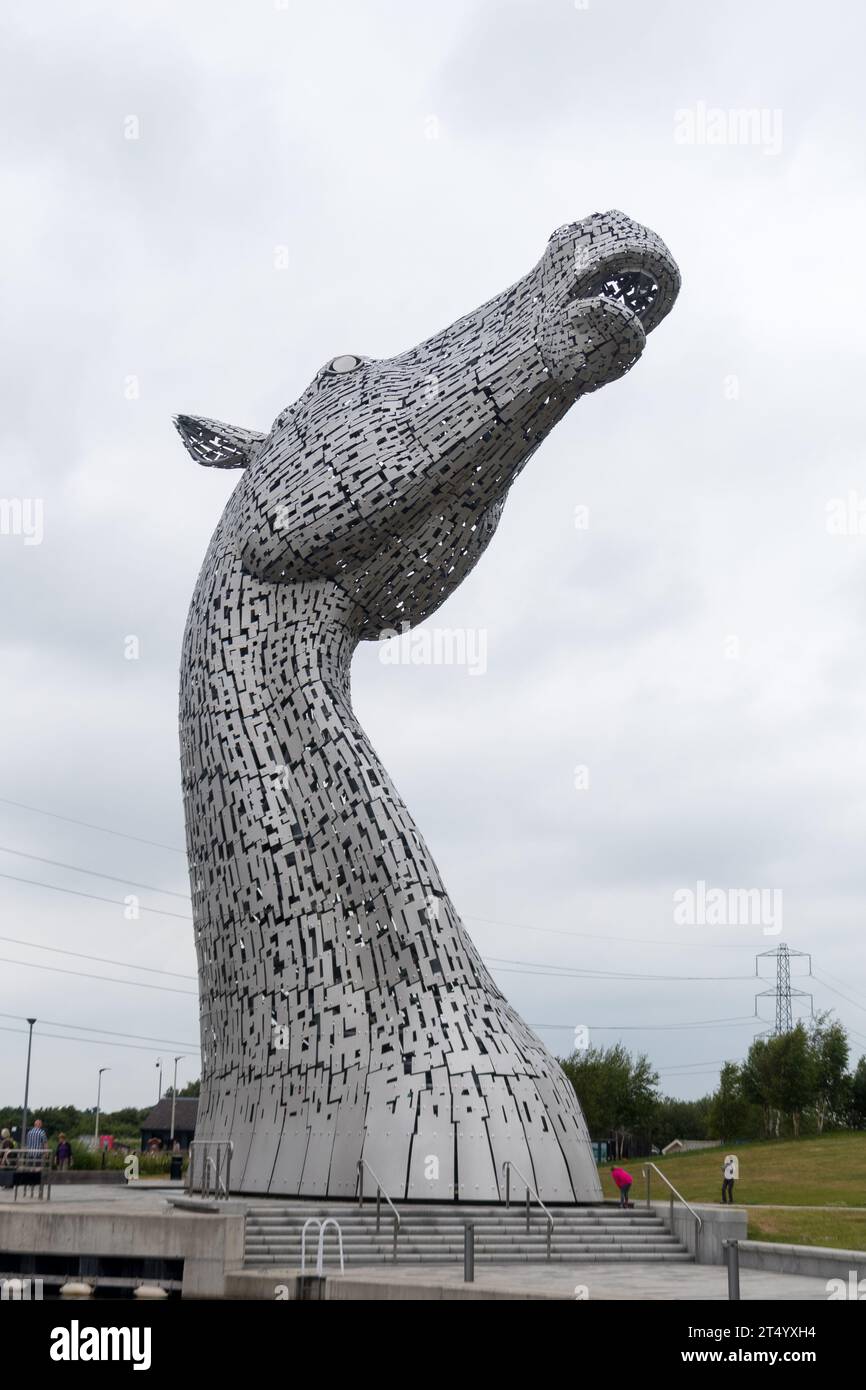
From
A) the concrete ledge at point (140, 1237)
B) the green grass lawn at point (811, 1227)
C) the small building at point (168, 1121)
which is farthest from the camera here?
the small building at point (168, 1121)

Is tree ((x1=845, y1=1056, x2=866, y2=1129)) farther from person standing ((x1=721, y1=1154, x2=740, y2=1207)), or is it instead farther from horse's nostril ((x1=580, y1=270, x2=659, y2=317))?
horse's nostril ((x1=580, y1=270, x2=659, y2=317))

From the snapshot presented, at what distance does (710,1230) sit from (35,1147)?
35.2ft

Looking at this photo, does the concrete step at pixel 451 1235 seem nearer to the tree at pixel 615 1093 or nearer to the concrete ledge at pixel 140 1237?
the concrete ledge at pixel 140 1237

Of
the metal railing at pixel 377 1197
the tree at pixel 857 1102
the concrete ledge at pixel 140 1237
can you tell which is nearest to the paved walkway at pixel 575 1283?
the metal railing at pixel 377 1197

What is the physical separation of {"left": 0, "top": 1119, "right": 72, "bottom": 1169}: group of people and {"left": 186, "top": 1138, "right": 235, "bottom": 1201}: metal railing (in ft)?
5.91

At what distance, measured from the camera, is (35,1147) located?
20750 mm

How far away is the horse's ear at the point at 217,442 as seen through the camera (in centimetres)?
1978

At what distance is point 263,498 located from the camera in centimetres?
1761

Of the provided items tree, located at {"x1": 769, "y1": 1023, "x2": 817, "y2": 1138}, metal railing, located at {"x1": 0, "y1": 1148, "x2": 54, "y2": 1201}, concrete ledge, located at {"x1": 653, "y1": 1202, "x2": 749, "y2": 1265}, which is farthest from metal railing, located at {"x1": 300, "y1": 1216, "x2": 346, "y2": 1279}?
tree, located at {"x1": 769, "y1": 1023, "x2": 817, "y2": 1138}

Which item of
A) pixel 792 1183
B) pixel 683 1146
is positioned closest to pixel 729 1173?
pixel 792 1183

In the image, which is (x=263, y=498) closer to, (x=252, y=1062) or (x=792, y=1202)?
(x=252, y=1062)

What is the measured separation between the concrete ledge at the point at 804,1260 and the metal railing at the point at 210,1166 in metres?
5.37
